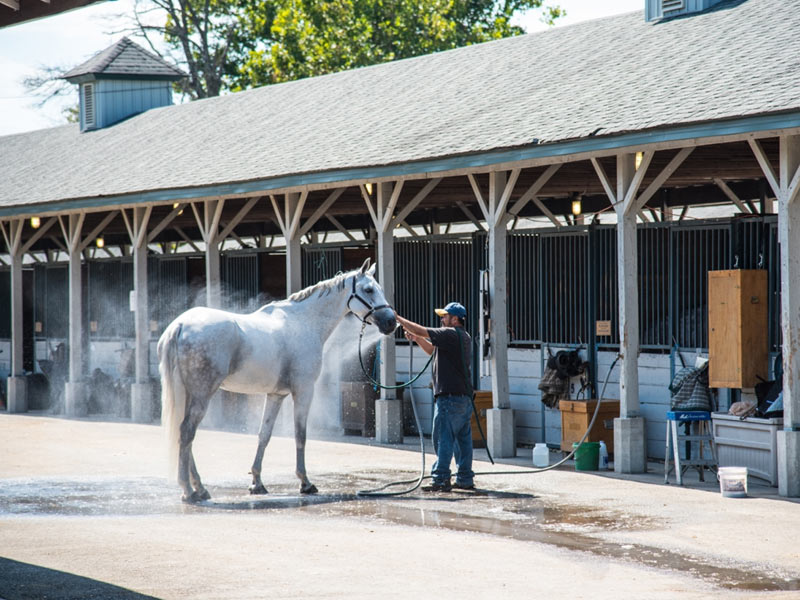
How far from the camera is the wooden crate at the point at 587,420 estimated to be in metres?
13.0

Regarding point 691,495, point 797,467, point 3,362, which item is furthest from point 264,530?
point 3,362

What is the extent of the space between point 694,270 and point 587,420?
195cm

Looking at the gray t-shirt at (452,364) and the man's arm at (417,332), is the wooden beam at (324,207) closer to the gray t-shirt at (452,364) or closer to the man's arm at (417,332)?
the man's arm at (417,332)

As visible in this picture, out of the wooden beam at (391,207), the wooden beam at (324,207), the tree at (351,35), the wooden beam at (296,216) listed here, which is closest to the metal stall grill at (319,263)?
the wooden beam at (324,207)

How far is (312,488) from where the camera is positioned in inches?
410

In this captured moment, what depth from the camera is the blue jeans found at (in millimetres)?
10672

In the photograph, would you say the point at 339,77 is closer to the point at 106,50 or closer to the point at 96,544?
the point at 106,50

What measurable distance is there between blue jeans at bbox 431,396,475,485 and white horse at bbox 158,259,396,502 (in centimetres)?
92

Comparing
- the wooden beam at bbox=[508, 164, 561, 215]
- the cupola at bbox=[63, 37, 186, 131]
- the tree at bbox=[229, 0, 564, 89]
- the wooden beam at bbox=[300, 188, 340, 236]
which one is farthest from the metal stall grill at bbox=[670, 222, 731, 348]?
the tree at bbox=[229, 0, 564, 89]

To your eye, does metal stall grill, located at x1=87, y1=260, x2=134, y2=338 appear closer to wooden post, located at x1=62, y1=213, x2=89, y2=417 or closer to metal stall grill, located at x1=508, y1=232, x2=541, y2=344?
wooden post, located at x1=62, y1=213, x2=89, y2=417

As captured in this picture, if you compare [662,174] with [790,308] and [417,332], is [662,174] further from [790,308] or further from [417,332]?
[417,332]

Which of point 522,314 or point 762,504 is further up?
point 522,314

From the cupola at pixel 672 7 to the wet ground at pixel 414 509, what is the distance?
7.68 metres

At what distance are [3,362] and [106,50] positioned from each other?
10.2 m
